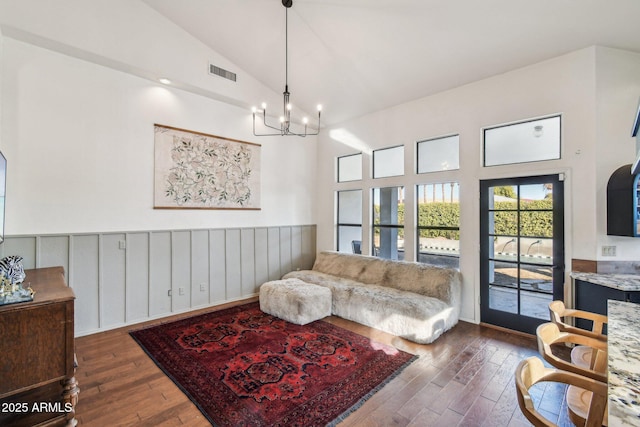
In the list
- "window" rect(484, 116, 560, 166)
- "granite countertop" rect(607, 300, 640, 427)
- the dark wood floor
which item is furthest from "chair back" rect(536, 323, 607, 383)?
"window" rect(484, 116, 560, 166)

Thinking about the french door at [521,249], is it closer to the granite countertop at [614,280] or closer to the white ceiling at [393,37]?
the granite countertop at [614,280]

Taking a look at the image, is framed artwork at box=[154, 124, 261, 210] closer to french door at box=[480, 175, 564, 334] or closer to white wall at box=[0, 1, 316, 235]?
white wall at box=[0, 1, 316, 235]

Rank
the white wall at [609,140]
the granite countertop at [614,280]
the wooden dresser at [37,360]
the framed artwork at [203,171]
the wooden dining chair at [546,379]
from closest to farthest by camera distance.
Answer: the wooden dining chair at [546,379] < the wooden dresser at [37,360] < the granite countertop at [614,280] < the white wall at [609,140] < the framed artwork at [203,171]

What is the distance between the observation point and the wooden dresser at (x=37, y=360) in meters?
1.71

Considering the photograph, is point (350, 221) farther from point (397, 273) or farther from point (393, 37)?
point (393, 37)

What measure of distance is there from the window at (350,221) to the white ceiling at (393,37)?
171 centimetres

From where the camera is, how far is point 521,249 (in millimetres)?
3604

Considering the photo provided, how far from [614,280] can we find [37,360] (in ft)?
15.6

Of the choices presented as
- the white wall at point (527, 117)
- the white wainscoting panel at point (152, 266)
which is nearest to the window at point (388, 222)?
the white wall at point (527, 117)

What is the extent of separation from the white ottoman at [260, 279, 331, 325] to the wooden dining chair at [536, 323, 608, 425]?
2.72m

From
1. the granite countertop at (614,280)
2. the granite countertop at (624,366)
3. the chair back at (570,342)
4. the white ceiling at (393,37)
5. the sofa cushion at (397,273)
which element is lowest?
the sofa cushion at (397,273)

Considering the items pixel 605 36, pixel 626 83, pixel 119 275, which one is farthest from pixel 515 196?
pixel 119 275

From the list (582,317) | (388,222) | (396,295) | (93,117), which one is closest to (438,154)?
(388,222)

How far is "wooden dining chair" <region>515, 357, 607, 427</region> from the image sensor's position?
3.28 feet
